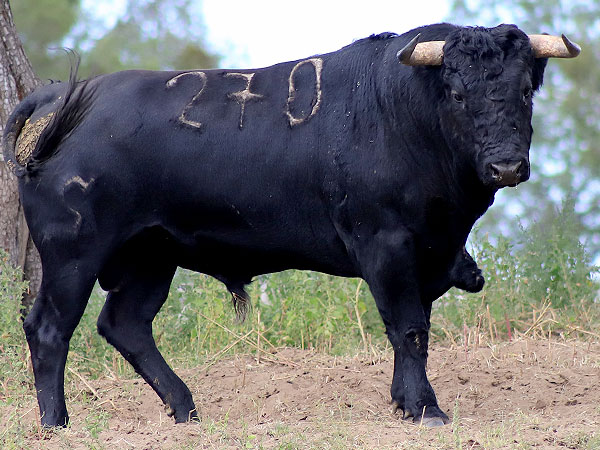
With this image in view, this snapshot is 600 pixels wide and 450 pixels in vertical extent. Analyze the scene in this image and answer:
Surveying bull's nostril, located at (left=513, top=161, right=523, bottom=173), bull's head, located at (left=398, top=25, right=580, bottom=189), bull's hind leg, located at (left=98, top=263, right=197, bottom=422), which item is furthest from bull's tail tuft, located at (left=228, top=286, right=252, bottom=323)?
bull's nostril, located at (left=513, top=161, right=523, bottom=173)

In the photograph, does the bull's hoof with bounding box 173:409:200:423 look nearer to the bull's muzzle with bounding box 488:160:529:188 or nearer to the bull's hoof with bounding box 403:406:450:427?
the bull's hoof with bounding box 403:406:450:427

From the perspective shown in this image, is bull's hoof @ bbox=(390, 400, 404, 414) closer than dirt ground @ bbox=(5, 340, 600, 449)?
No

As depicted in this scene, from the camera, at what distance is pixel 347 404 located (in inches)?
225

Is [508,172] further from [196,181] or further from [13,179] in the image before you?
[13,179]

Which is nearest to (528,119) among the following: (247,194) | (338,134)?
(338,134)

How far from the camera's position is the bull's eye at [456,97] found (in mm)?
4891

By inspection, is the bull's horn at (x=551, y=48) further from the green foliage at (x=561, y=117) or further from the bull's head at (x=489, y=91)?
the green foliage at (x=561, y=117)

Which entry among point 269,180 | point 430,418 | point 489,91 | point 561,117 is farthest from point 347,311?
point 561,117

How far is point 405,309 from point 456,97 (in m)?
1.11

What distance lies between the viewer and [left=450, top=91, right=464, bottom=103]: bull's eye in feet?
16.0

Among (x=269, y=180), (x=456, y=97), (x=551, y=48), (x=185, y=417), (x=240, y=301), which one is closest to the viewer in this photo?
(x=456, y=97)

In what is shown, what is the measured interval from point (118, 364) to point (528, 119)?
3460 millimetres

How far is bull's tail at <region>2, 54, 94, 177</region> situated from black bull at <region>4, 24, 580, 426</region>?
10mm

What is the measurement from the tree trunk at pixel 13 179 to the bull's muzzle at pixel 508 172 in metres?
3.62
